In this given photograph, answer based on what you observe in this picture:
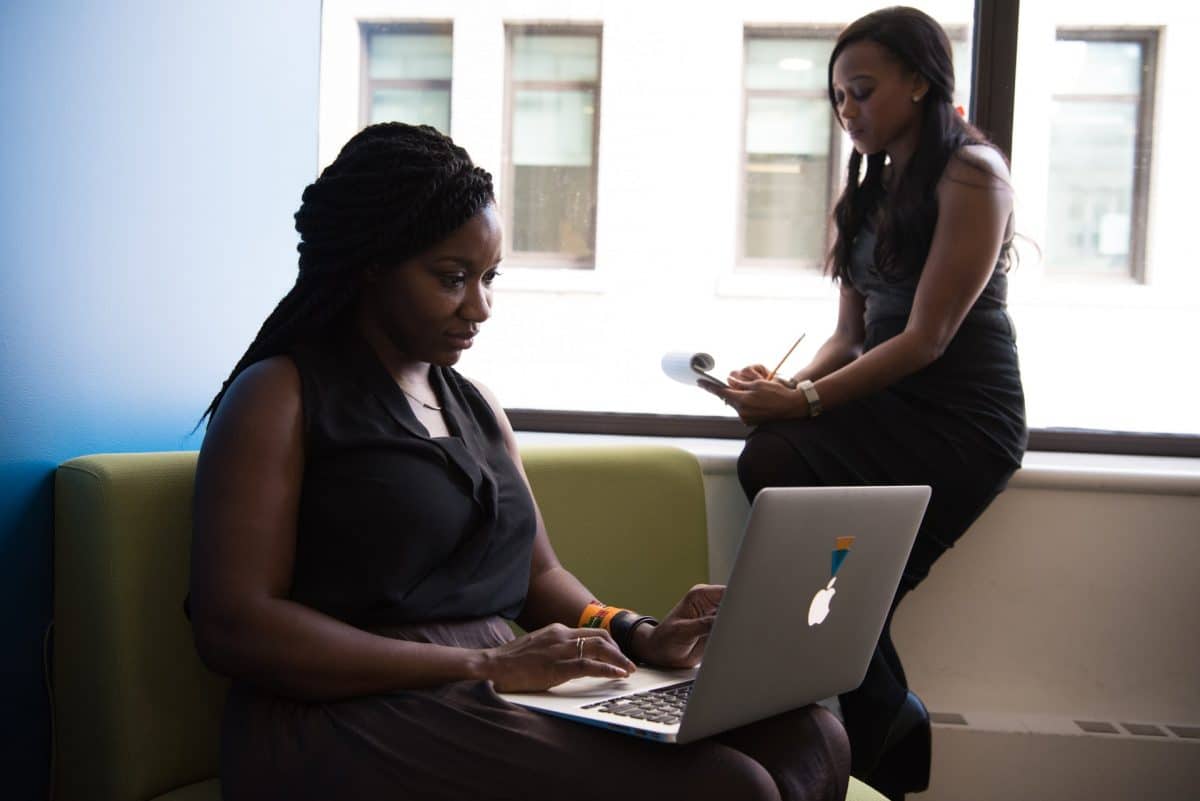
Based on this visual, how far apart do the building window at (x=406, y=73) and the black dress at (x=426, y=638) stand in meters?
1.80

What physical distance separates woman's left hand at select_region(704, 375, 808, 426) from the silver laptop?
0.87 metres

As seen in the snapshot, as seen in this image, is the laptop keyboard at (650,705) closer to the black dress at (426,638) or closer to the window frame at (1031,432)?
the black dress at (426,638)

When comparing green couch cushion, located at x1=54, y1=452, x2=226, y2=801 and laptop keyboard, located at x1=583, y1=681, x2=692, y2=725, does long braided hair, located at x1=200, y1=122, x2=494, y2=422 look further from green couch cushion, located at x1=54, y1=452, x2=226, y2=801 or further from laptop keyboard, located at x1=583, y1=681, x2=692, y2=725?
laptop keyboard, located at x1=583, y1=681, x2=692, y2=725

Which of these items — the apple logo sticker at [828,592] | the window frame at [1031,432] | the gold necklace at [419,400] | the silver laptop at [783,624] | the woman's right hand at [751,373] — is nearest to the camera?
the silver laptop at [783,624]

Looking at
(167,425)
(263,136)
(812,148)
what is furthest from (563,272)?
(167,425)

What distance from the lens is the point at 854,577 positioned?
4.60 feet

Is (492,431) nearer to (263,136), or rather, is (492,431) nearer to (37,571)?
(37,571)

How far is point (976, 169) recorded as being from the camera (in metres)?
2.27

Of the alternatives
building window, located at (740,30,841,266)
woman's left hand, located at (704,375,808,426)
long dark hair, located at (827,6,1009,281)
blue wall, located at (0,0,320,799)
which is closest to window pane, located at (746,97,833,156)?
building window, located at (740,30,841,266)

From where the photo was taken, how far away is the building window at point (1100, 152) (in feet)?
10.2

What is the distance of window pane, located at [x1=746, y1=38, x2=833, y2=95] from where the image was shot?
327 cm

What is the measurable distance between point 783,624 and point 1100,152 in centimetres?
231

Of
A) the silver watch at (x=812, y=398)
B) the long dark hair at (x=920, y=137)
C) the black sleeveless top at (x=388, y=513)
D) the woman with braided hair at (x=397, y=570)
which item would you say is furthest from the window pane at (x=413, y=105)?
the black sleeveless top at (x=388, y=513)

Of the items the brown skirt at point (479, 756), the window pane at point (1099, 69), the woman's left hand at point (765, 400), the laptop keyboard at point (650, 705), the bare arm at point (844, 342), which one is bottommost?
the brown skirt at point (479, 756)
